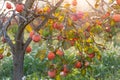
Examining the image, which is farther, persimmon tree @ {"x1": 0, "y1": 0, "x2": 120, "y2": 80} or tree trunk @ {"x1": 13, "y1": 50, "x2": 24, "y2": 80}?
tree trunk @ {"x1": 13, "y1": 50, "x2": 24, "y2": 80}

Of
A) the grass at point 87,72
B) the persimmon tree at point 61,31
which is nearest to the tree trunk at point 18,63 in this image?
the persimmon tree at point 61,31

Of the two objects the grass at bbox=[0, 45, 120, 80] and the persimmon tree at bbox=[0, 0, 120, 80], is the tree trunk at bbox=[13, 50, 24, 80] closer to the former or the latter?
the persimmon tree at bbox=[0, 0, 120, 80]

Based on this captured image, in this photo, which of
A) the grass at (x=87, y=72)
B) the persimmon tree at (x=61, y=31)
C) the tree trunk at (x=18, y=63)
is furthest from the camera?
the grass at (x=87, y=72)

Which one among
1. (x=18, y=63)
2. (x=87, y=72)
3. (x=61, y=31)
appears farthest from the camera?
(x=87, y=72)

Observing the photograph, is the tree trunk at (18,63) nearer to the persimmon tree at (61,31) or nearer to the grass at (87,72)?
the persimmon tree at (61,31)

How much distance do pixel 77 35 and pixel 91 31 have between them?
0.56 feet

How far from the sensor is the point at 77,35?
2.06 m

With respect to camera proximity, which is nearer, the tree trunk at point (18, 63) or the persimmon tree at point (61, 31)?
the persimmon tree at point (61, 31)

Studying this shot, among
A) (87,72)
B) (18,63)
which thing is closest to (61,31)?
(18,63)

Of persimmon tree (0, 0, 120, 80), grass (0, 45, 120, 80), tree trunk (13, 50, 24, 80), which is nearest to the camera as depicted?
persimmon tree (0, 0, 120, 80)

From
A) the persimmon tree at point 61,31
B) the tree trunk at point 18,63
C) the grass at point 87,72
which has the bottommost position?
the grass at point 87,72

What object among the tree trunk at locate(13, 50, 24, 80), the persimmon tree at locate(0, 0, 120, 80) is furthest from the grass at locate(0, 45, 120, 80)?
the persimmon tree at locate(0, 0, 120, 80)

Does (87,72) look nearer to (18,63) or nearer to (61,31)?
(18,63)

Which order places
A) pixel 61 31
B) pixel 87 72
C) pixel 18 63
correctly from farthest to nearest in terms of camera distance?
pixel 87 72 → pixel 18 63 → pixel 61 31
